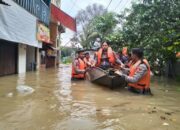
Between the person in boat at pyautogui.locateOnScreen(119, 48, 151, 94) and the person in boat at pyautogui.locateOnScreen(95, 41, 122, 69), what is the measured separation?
90.0 inches

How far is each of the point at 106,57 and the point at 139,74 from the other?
3055 mm

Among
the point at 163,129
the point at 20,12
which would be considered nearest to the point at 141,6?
the point at 20,12

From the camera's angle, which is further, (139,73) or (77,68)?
(77,68)

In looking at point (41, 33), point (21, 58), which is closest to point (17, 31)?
point (21, 58)

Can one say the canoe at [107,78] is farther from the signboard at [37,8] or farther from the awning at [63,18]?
the awning at [63,18]

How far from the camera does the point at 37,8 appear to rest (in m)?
22.1

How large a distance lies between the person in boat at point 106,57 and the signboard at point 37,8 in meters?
7.44

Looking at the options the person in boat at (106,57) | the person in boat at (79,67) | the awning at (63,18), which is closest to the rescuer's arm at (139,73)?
the person in boat at (106,57)

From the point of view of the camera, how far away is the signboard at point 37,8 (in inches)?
734

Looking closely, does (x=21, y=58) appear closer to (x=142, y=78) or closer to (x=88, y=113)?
(x=142, y=78)

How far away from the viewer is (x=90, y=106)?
25.1 ft

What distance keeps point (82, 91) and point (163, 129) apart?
557 centimetres

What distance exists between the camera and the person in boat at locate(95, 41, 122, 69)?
11562 mm

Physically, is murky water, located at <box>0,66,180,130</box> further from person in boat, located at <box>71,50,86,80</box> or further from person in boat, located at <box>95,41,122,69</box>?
person in boat, located at <box>71,50,86,80</box>
